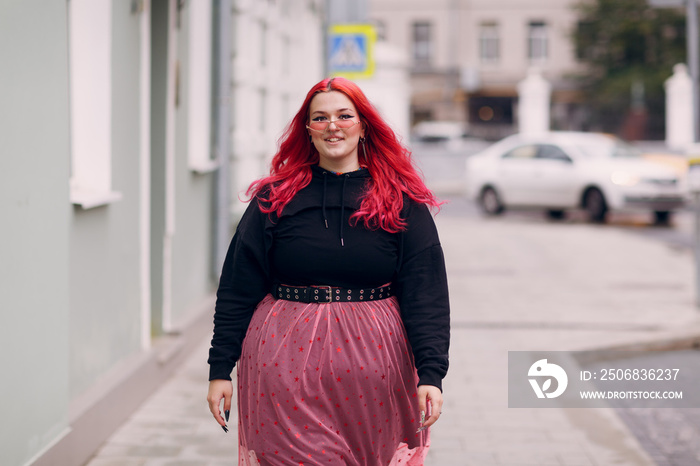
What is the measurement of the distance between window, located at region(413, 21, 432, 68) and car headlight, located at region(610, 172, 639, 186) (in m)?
35.9

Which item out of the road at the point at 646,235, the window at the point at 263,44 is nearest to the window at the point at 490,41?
the road at the point at 646,235

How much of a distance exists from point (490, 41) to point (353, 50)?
41.6m

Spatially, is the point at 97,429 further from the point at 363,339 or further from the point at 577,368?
the point at 577,368

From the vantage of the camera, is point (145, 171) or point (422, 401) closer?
point (422, 401)

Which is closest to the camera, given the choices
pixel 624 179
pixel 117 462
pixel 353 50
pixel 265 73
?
pixel 117 462

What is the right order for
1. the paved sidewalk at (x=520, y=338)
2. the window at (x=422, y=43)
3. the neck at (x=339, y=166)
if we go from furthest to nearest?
1. the window at (x=422, y=43)
2. the paved sidewalk at (x=520, y=338)
3. the neck at (x=339, y=166)

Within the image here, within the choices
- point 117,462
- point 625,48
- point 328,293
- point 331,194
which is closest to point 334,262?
point 328,293

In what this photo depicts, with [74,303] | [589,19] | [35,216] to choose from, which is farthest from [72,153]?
[589,19]

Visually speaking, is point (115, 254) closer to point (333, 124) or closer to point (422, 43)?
point (333, 124)

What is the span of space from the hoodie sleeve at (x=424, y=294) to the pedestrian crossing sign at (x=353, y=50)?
10.7 m

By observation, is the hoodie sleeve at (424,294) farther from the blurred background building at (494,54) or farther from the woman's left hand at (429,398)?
the blurred background building at (494,54)

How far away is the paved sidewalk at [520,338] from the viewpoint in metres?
5.55

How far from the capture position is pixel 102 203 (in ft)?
18.7

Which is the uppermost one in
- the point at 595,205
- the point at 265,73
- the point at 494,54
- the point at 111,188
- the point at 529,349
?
the point at 494,54
